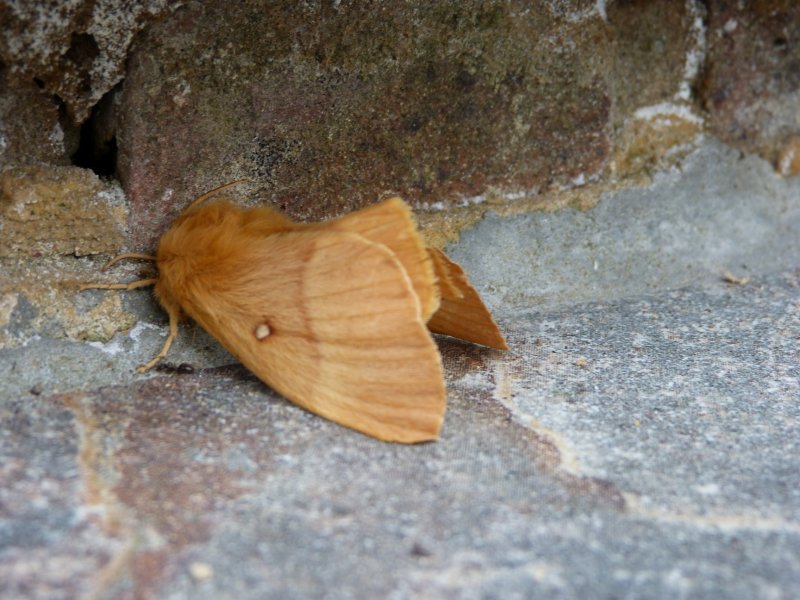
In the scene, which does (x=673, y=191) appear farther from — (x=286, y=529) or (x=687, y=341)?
(x=286, y=529)

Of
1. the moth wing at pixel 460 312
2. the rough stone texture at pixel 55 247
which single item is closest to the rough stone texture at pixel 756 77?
the moth wing at pixel 460 312

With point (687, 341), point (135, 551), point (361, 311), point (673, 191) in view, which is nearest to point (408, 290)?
point (361, 311)

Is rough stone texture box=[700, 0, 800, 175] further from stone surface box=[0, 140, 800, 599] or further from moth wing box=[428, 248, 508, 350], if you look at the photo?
moth wing box=[428, 248, 508, 350]

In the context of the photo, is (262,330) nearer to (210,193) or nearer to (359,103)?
(210,193)

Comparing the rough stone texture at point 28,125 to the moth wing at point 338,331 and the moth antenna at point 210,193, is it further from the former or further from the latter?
the moth wing at point 338,331

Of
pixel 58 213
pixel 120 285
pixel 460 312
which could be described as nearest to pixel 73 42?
pixel 58 213

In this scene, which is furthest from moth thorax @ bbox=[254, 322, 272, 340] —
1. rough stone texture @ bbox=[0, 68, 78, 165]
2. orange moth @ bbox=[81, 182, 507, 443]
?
rough stone texture @ bbox=[0, 68, 78, 165]
